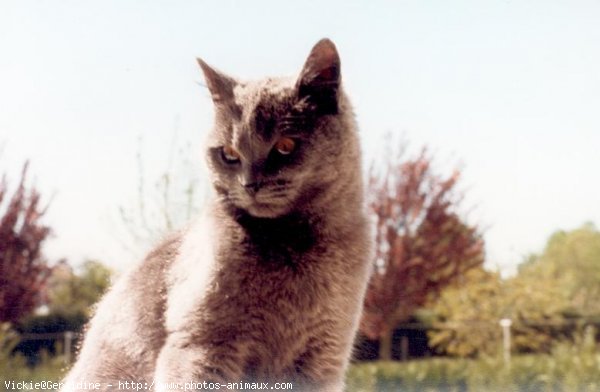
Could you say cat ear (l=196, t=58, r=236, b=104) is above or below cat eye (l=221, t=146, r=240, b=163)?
above

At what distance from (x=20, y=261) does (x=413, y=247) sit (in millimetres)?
1816

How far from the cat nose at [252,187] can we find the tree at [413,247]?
2.22 meters

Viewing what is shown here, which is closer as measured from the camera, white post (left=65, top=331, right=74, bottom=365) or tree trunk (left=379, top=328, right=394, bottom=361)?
white post (left=65, top=331, right=74, bottom=365)

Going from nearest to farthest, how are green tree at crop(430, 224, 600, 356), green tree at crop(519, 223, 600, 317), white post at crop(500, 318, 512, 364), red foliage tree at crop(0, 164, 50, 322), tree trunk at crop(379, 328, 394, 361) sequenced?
red foliage tree at crop(0, 164, 50, 322)
green tree at crop(519, 223, 600, 317)
white post at crop(500, 318, 512, 364)
green tree at crop(430, 224, 600, 356)
tree trunk at crop(379, 328, 394, 361)

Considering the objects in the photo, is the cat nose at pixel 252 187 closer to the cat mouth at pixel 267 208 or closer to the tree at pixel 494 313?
the cat mouth at pixel 267 208

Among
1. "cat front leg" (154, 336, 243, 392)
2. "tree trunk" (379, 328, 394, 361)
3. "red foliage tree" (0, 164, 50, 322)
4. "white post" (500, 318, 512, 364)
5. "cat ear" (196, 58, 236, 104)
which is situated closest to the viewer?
"cat front leg" (154, 336, 243, 392)

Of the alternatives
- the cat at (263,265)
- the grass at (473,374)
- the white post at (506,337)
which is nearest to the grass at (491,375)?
the grass at (473,374)

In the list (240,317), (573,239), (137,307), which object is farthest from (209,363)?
(573,239)

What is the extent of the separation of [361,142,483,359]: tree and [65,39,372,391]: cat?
84.3 inches

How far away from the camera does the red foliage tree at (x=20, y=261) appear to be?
2.10 meters

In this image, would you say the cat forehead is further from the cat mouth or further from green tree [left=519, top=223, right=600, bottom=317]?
green tree [left=519, top=223, right=600, bottom=317]

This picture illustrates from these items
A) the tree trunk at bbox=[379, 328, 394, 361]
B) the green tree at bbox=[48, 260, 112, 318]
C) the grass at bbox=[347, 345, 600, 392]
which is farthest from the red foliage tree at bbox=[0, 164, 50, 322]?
the tree trunk at bbox=[379, 328, 394, 361]

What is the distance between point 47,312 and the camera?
9.07 ft

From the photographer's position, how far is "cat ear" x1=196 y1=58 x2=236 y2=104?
0.96 meters
